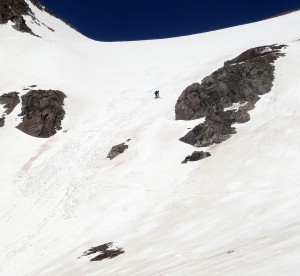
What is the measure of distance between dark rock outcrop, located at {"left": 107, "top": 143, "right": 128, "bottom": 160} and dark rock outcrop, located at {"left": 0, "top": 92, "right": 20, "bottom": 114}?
17.9 metres

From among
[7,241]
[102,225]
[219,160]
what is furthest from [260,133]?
[7,241]

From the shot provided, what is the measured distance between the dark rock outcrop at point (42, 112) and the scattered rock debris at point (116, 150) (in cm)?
1074

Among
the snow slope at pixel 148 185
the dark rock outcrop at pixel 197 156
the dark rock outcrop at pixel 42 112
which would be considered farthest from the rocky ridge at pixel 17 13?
the dark rock outcrop at pixel 197 156

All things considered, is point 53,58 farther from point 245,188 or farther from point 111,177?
point 245,188

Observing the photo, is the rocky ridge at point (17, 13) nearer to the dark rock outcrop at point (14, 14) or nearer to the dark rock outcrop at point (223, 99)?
the dark rock outcrop at point (14, 14)

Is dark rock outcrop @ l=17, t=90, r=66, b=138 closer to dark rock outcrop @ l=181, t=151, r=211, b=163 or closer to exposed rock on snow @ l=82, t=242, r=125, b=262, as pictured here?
dark rock outcrop @ l=181, t=151, r=211, b=163

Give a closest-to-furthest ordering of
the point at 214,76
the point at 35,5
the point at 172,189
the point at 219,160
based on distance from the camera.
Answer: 1. the point at 172,189
2. the point at 219,160
3. the point at 214,76
4. the point at 35,5

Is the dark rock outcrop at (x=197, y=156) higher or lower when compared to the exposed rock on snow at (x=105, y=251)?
higher

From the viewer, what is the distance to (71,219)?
26453mm

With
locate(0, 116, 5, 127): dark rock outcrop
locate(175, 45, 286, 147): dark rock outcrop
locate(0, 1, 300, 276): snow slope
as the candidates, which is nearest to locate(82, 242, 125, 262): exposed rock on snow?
locate(0, 1, 300, 276): snow slope

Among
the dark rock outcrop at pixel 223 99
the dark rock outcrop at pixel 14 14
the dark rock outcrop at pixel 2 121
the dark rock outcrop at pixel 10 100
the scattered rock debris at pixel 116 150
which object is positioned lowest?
the scattered rock debris at pixel 116 150

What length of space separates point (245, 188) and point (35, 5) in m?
75.4

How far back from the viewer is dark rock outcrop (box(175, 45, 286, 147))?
3231 centimetres

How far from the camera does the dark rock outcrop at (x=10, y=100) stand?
154 ft
